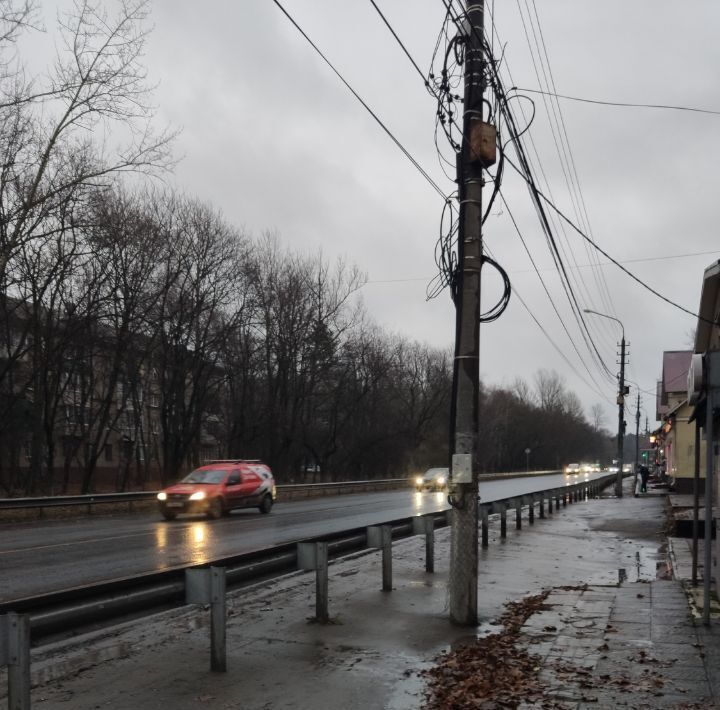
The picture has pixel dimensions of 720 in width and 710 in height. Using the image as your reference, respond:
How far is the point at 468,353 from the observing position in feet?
28.7

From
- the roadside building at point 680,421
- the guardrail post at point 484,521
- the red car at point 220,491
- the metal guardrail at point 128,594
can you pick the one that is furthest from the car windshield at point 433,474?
the metal guardrail at point 128,594

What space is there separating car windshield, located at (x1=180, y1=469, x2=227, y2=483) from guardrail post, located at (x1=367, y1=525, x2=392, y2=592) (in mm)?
13348

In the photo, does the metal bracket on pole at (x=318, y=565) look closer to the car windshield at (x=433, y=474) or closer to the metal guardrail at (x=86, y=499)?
the metal guardrail at (x=86, y=499)

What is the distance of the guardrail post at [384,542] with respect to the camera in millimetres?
10367

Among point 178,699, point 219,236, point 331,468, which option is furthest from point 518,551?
point 331,468

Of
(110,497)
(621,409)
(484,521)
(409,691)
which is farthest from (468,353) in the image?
(621,409)

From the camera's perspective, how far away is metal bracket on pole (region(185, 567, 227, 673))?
6387 mm

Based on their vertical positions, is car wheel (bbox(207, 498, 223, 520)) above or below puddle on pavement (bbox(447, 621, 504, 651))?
below

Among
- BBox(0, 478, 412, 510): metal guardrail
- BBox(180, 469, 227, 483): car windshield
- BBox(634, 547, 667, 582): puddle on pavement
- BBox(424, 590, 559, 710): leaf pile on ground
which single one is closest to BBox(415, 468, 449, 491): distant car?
BBox(0, 478, 412, 510): metal guardrail

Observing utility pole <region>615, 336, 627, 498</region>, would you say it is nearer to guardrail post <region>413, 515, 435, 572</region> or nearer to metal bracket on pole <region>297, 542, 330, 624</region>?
guardrail post <region>413, 515, 435, 572</region>

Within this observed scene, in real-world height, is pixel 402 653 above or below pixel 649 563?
above

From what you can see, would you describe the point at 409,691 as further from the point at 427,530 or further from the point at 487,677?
the point at 427,530

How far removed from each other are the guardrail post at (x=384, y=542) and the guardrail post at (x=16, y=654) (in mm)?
6186

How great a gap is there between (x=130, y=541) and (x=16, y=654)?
12167mm
